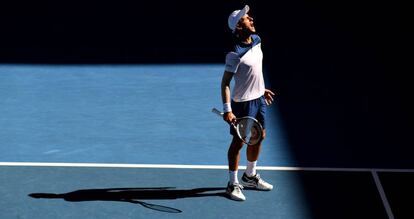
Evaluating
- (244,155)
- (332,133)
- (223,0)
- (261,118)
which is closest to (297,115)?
(332,133)

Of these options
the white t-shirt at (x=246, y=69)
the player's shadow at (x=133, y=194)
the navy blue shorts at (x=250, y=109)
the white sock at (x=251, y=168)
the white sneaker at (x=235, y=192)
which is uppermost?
the white t-shirt at (x=246, y=69)

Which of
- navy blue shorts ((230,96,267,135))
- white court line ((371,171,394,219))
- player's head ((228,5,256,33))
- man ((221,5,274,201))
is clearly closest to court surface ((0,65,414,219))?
white court line ((371,171,394,219))

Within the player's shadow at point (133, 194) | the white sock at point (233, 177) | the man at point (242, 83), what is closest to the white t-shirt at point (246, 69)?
the man at point (242, 83)

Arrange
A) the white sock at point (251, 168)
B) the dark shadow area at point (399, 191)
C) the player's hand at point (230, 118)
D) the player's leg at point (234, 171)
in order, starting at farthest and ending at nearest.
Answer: the white sock at point (251, 168) < the player's leg at point (234, 171) < the dark shadow area at point (399, 191) < the player's hand at point (230, 118)

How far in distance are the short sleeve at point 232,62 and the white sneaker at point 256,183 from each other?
1.33 meters

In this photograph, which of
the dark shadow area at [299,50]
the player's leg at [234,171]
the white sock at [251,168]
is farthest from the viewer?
the dark shadow area at [299,50]

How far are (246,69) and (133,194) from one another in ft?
5.98

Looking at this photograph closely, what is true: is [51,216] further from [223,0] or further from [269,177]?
[223,0]

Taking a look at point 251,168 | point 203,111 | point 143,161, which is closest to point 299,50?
point 203,111

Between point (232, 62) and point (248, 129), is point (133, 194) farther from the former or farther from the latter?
point (232, 62)

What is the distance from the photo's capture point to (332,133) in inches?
466

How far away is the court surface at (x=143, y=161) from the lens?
962 centimetres

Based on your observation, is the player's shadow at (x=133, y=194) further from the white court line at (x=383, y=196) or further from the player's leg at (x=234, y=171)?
the white court line at (x=383, y=196)

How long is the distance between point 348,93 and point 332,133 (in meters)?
1.67
